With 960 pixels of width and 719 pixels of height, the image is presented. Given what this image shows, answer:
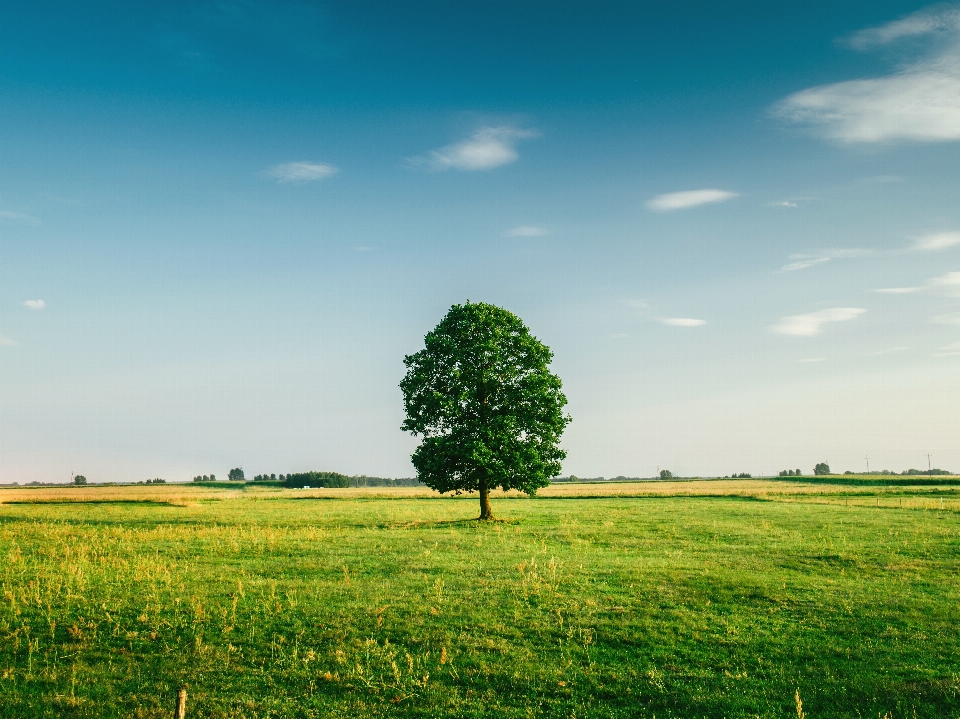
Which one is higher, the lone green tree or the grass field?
the lone green tree

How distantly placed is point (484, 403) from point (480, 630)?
2962 centimetres

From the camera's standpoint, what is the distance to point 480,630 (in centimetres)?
1728

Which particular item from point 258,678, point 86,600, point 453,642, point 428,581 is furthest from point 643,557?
point 86,600

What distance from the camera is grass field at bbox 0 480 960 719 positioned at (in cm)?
1304

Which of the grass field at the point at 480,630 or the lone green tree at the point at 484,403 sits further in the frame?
the lone green tree at the point at 484,403

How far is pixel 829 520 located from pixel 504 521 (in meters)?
24.1

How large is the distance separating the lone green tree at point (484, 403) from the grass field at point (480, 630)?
12978mm

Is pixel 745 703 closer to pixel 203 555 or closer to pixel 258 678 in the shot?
pixel 258 678

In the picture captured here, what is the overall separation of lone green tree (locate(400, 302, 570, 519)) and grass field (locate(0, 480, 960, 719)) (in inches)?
511

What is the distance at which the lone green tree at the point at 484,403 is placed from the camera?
4506 centimetres

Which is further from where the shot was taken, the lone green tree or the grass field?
the lone green tree

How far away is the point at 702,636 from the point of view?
55.4 feet

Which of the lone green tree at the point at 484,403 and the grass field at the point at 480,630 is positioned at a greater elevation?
the lone green tree at the point at 484,403

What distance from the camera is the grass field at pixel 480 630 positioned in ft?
42.8
